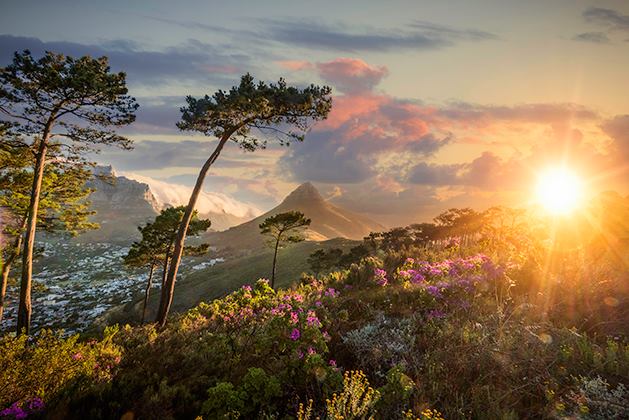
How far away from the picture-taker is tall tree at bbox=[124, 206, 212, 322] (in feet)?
116

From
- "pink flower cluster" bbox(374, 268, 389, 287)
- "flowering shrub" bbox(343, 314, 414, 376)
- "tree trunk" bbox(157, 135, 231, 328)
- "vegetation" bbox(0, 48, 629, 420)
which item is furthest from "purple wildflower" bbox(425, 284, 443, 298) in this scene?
"tree trunk" bbox(157, 135, 231, 328)

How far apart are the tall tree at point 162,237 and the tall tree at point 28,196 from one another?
9646 millimetres

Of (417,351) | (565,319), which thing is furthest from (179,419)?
(565,319)

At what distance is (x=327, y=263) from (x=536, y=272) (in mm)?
44077

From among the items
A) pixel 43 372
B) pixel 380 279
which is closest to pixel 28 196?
pixel 43 372

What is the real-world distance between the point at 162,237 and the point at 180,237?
2339cm

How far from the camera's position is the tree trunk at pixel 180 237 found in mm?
16578

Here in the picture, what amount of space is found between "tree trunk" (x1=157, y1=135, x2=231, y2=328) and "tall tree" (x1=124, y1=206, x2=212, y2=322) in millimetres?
17870

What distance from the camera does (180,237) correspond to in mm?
17016

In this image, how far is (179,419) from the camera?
4770 mm

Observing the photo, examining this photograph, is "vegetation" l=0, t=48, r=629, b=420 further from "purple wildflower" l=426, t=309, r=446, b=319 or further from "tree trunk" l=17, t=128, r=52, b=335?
"tree trunk" l=17, t=128, r=52, b=335

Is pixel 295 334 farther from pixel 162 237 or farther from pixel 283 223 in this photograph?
pixel 283 223

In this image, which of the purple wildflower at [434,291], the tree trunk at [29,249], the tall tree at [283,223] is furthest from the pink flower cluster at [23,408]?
the tall tree at [283,223]

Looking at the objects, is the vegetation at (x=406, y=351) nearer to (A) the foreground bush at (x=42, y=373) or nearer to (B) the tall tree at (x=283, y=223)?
(A) the foreground bush at (x=42, y=373)
